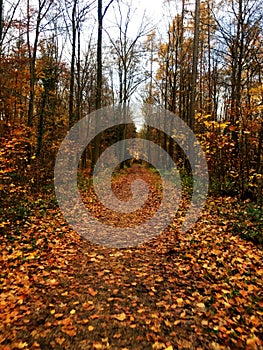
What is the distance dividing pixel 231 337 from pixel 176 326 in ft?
2.28

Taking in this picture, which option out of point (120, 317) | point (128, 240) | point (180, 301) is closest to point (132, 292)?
point (120, 317)

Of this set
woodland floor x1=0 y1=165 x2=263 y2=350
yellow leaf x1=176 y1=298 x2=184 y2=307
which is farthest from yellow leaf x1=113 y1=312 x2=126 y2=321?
yellow leaf x1=176 y1=298 x2=184 y2=307

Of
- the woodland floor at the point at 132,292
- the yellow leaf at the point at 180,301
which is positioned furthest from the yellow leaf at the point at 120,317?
the yellow leaf at the point at 180,301

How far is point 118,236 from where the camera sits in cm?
698

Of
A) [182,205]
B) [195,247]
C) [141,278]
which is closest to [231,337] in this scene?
[141,278]

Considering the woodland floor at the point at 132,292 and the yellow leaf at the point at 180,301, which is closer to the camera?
the woodland floor at the point at 132,292

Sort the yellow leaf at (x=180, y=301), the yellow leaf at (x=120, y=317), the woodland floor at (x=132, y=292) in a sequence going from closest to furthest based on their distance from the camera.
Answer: the woodland floor at (x=132, y=292) < the yellow leaf at (x=120, y=317) < the yellow leaf at (x=180, y=301)

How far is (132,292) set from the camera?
14.0ft

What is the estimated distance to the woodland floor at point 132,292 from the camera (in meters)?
3.21

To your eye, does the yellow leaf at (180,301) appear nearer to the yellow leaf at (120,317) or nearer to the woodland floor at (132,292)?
the woodland floor at (132,292)

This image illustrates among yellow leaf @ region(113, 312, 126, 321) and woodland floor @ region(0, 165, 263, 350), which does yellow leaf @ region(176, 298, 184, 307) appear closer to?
woodland floor @ region(0, 165, 263, 350)

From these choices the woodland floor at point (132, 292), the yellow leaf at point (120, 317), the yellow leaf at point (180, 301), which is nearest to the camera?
the woodland floor at point (132, 292)

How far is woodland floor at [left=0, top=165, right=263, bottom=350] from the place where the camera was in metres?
3.21

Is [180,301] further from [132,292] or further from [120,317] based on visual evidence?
[120,317]
